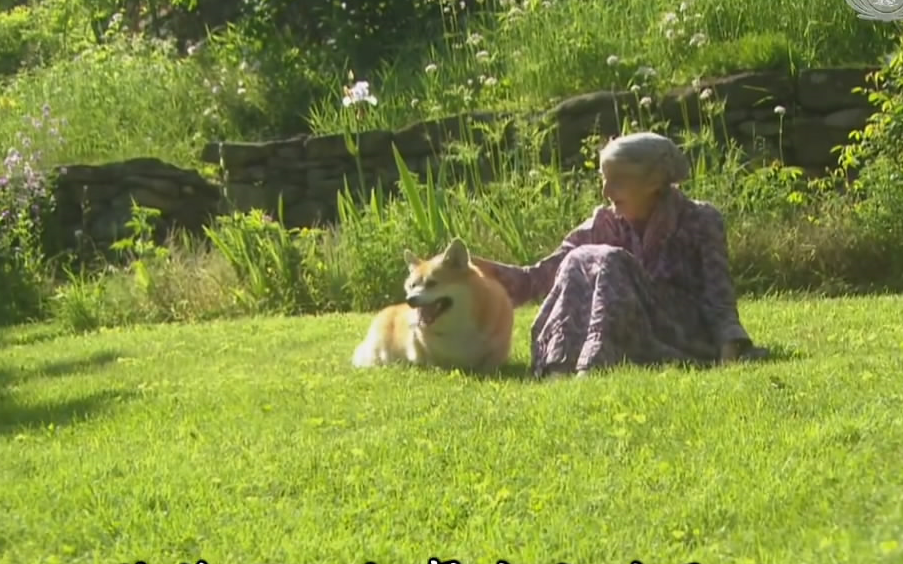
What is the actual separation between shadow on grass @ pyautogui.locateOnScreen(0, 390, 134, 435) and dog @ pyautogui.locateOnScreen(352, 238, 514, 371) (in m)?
1.49

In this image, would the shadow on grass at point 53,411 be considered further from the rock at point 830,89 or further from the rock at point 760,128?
the rock at point 830,89

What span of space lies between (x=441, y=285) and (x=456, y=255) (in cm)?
16

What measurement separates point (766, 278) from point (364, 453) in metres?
5.42

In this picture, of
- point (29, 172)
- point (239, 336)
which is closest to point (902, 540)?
point (239, 336)

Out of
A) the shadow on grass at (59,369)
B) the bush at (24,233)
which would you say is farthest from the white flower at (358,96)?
the shadow on grass at (59,369)

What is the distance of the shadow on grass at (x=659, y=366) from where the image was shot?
670 cm

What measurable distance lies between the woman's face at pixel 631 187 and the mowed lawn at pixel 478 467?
33.5 inches

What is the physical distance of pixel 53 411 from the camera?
7.33 meters

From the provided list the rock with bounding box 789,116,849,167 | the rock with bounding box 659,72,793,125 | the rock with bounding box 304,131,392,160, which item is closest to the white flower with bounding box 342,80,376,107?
the rock with bounding box 304,131,392,160

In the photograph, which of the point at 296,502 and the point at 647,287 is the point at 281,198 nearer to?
the point at 647,287

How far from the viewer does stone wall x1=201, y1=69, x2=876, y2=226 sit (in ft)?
Result: 38.6

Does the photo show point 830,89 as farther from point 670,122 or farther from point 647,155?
point 647,155

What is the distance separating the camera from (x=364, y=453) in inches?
217

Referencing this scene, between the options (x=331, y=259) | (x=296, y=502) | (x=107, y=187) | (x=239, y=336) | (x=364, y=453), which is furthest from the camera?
(x=107, y=187)
